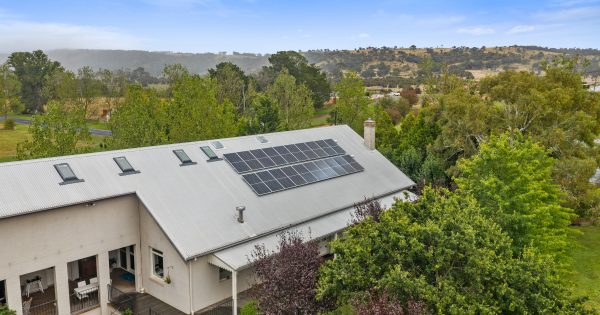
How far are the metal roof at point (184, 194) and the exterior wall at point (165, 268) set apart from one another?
35.1 inches

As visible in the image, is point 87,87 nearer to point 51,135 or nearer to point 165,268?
point 51,135

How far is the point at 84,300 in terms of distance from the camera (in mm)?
18875

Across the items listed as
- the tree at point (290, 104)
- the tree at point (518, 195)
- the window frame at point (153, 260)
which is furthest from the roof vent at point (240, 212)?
the tree at point (290, 104)

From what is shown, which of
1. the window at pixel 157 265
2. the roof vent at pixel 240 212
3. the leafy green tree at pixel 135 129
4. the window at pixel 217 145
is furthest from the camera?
the leafy green tree at pixel 135 129

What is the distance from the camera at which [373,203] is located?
17.2 metres

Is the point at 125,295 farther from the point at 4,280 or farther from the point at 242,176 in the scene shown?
the point at 242,176

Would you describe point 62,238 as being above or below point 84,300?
above

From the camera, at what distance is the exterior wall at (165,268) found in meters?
18.0

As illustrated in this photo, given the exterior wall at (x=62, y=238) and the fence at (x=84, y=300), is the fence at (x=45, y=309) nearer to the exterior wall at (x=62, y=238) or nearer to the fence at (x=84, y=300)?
the exterior wall at (x=62, y=238)

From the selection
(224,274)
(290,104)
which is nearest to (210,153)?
(224,274)

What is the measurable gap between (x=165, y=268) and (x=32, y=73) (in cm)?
10729

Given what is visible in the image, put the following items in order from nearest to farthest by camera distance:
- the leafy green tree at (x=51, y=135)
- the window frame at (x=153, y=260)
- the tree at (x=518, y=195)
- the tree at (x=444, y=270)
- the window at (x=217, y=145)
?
the tree at (x=444, y=270)
the tree at (x=518, y=195)
the window frame at (x=153, y=260)
the window at (x=217, y=145)
the leafy green tree at (x=51, y=135)

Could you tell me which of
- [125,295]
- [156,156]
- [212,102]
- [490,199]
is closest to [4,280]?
[125,295]

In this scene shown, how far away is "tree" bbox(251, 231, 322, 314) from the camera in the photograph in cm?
1317
